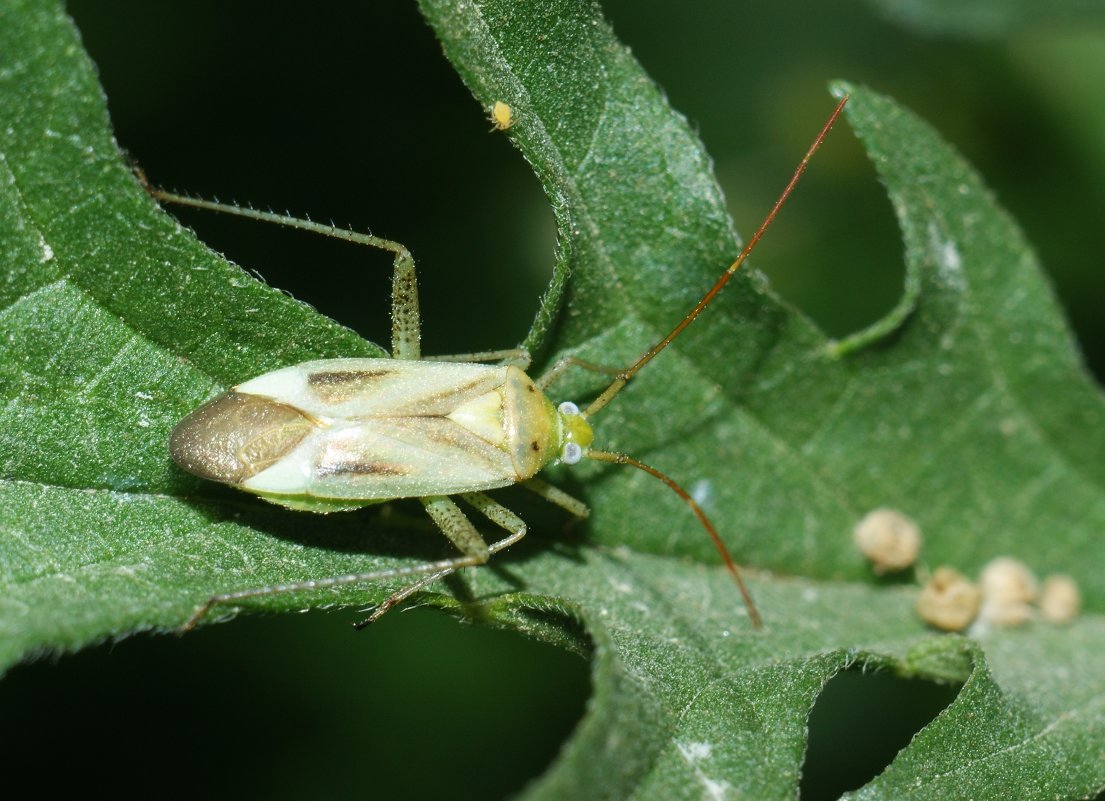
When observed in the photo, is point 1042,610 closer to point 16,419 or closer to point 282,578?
point 282,578

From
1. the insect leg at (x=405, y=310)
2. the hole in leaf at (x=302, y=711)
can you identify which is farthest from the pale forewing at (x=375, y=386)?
the hole in leaf at (x=302, y=711)

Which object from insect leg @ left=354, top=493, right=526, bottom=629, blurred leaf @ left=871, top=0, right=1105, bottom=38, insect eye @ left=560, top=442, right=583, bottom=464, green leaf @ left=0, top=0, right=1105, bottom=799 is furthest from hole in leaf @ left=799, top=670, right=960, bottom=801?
blurred leaf @ left=871, top=0, right=1105, bottom=38

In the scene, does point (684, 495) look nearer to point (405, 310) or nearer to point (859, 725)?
point (405, 310)

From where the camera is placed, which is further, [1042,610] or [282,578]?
[1042,610]

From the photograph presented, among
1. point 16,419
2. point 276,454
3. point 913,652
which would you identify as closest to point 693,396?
point 913,652

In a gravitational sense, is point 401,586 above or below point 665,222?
below
